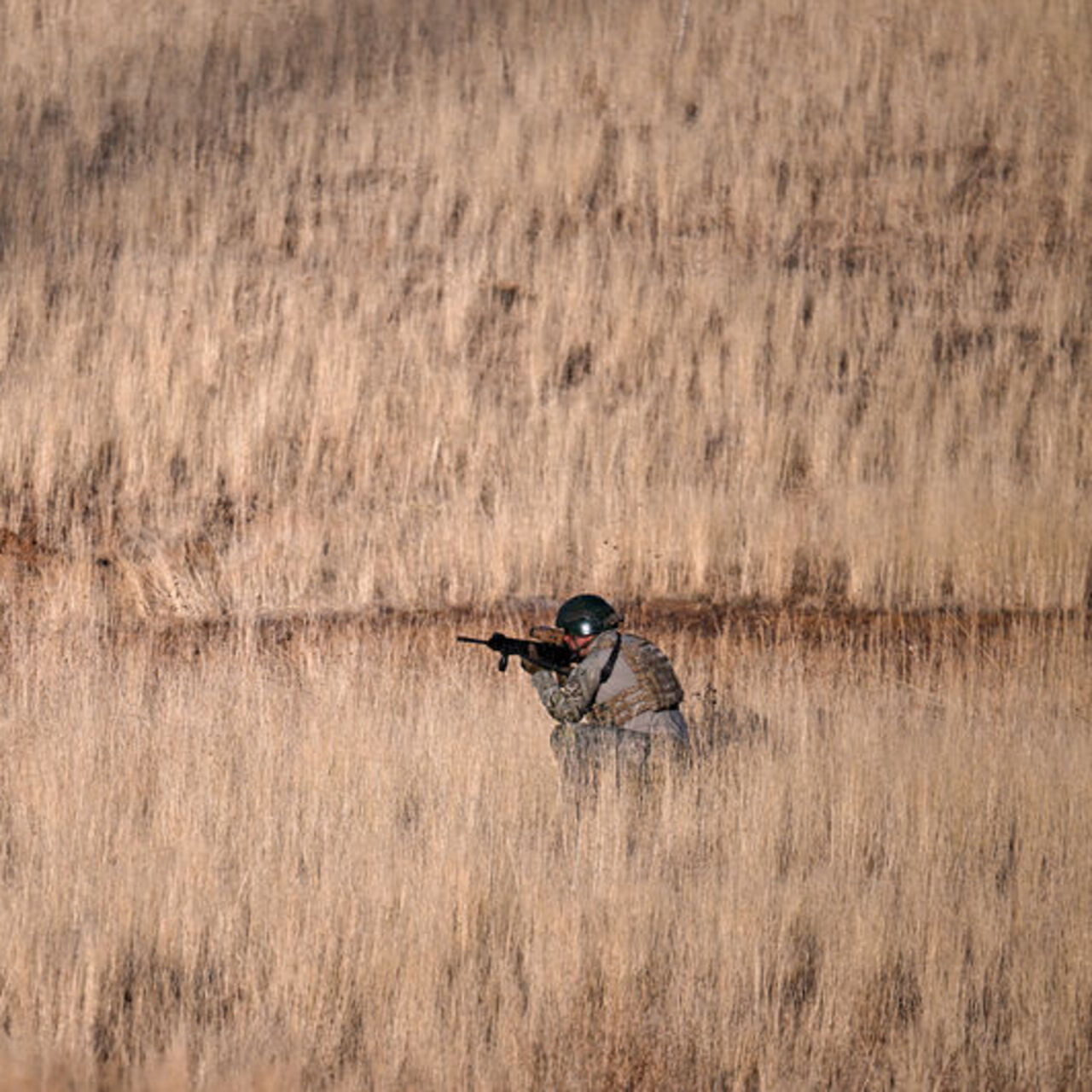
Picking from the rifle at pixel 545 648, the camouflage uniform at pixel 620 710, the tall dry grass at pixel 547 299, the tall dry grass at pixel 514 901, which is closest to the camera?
the tall dry grass at pixel 514 901

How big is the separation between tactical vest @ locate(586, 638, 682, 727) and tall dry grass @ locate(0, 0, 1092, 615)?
3666 mm

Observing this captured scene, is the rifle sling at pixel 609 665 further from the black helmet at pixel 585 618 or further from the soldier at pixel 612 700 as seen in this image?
the black helmet at pixel 585 618

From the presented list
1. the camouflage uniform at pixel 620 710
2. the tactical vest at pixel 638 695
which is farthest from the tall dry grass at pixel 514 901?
the tactical vest at pixel 638 695

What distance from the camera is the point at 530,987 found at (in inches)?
197

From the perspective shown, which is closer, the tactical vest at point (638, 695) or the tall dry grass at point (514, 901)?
the tall dry grass at point (514, 901)

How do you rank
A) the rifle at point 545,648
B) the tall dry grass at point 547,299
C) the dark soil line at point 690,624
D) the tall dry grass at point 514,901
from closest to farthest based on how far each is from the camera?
the tall dry grass at point 514,901, the rifle at point 545,648, the dark soil line at point 690,624, the tall dry grass at point 547,299

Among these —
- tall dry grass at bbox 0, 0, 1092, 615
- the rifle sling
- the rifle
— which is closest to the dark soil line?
tall dry grass at bbox 0, 0, 1092, 615

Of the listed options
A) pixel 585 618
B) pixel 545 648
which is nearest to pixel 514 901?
pixel 585 618

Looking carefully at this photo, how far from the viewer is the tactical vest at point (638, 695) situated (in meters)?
7.11

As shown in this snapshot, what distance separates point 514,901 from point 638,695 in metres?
1.65

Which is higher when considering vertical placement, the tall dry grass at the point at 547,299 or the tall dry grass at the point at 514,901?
the tall dry grass at the point at 547,299

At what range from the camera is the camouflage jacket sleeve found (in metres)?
7.06

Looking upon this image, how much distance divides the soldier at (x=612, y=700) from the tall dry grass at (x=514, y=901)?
9.0 inches

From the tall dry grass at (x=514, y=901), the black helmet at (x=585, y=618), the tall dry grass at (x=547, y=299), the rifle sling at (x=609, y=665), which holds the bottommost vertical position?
the tall dry grass at (x=514, y=901)
